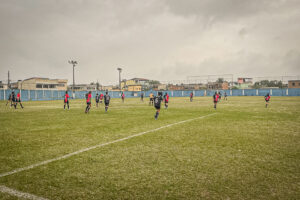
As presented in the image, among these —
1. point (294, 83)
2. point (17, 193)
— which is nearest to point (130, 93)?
point (294, 83)

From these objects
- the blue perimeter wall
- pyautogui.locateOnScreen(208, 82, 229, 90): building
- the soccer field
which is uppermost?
pyautogui.locateOnScreen(208, 82, 229, 90): building

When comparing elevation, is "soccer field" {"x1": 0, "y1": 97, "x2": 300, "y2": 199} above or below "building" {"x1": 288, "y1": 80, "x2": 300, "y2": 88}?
below

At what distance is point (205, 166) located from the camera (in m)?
4.03

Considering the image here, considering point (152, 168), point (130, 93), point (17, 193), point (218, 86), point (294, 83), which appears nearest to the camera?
point (17, 193)

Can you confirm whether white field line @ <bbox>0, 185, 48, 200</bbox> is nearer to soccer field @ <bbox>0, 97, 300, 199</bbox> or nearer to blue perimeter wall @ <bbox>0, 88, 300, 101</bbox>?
soccer field @ <bbox>0, 97, 300, 199</bbox>

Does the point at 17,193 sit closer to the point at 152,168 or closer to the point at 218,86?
the point at 152,168

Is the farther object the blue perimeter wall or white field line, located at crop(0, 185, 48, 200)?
the blue perimeter wall

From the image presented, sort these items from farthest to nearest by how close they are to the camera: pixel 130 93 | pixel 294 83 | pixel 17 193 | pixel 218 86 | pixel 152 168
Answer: pixel 130 93 → pixel 218 86 → pixel 294 83 → pixel 152 168 → pixel 17 193

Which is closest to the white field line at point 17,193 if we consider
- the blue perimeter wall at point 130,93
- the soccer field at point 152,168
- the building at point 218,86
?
the soccer field at point 152,168

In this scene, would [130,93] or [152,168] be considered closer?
[152,168]

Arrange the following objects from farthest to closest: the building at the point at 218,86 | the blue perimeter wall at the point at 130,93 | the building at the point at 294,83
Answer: the building at the point at 218,86, the building at the point at 294,83, the blue perimeter wall at the point at 130,93

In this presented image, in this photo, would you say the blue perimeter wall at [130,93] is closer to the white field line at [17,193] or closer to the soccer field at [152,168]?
the soccer field at [152,168]

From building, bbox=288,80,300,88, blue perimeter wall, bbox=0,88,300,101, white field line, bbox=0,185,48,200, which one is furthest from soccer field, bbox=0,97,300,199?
building, bbox=288,80,300,88

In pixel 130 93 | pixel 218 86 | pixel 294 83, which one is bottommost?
pixel 130 93
